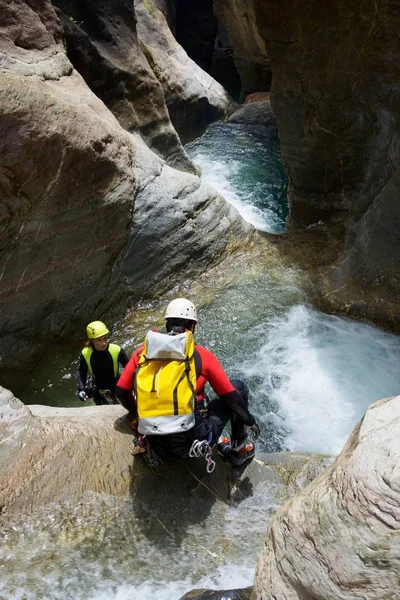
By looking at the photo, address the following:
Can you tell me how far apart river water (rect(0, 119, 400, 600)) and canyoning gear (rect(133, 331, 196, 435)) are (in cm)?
103

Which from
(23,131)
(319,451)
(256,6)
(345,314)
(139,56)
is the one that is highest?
(256,6)

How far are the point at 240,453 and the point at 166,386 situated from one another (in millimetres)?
1449

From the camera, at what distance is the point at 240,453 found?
15.9 ft

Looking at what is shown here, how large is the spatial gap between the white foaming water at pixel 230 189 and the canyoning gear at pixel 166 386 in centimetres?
888

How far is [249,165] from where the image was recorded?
1772cm

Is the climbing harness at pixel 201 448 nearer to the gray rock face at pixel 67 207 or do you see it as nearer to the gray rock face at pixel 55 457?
the gray rock face at pixel 55 457

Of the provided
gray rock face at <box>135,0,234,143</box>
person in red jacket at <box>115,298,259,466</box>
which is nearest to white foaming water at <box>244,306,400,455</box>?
person in red jacket at <box>115,298,259,466</box>

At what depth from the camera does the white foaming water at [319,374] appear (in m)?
6.71

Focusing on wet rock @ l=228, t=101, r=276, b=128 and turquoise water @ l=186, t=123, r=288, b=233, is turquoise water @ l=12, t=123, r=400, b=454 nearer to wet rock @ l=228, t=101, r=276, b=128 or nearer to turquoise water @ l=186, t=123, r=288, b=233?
turquoise water @ l=186, t=123, r=288, b=233

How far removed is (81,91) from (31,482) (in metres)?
6.39

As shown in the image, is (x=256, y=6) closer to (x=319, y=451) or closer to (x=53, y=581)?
(x=319, y=451)

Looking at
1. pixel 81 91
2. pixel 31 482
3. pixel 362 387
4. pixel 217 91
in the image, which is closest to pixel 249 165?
pixel 217 91

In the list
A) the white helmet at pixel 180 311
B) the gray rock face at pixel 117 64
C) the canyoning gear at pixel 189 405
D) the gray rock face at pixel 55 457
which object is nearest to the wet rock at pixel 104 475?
the gray rock face at pixel 55 457

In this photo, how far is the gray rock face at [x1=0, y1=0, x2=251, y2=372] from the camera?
266 inches
